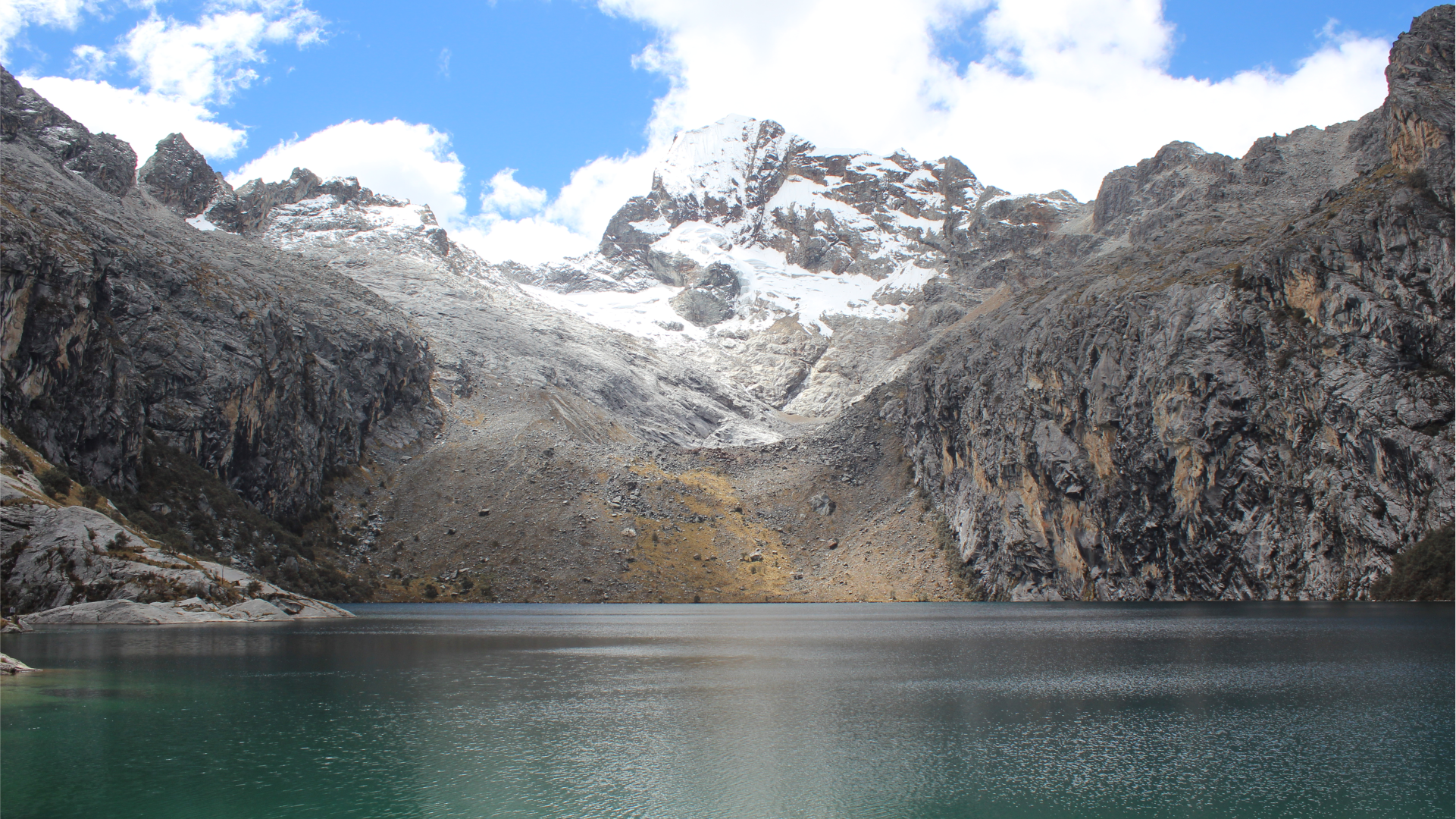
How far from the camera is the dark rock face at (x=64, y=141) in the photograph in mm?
150375

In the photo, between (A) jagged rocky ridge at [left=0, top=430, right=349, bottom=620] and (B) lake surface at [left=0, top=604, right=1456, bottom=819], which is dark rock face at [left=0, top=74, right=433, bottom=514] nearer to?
(A) jagged rocky ridge at [left=0, top=430, right=349, bottom=620]

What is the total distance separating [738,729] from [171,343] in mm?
114271

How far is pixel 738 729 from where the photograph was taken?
30.3 metres

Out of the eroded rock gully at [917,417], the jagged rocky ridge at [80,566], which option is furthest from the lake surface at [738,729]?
the eroded rock gully at [917,417]

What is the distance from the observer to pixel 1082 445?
384 feet

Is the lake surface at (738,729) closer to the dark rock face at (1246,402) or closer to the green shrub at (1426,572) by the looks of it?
the green shrub at (1426,572)

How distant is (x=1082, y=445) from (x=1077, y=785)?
101m

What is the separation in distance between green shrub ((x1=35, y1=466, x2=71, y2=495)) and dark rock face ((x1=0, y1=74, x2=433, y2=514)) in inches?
602

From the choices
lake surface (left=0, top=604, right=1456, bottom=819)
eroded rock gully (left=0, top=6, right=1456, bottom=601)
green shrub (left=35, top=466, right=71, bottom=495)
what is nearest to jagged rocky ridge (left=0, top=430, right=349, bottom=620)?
green shrub (left=35, top=466, right=71, bottom=495)

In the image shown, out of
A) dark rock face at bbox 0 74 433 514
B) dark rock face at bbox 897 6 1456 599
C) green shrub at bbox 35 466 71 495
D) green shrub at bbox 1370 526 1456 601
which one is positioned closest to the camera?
green shrub at bbox 35 466 71 495

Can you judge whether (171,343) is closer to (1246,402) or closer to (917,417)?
(917,417)

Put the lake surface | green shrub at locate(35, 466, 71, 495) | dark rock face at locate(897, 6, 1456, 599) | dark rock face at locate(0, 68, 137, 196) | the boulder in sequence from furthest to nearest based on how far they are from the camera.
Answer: dark rock face at locate(0, 68, 137, 196) → dark rock face at locate(897, 6, 1456, 599) → green shrub at locate(35, 466, 71, 495) → the boulder → the lake surface

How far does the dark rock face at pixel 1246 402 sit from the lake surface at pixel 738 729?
3949cm

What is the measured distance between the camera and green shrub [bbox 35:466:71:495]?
73438mm
